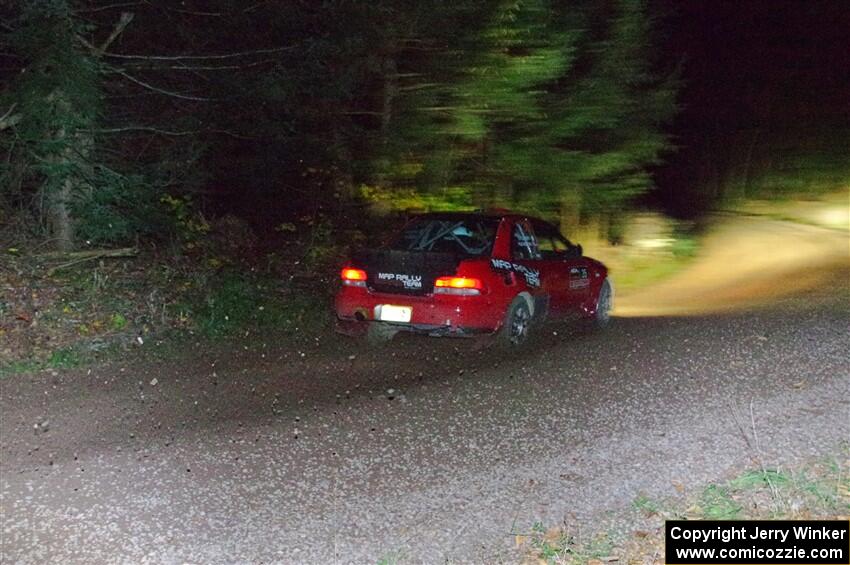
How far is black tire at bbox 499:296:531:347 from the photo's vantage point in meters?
9.81

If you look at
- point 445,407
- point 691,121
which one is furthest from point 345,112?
point 691,121

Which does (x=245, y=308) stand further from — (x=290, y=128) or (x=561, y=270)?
(x=290, y=128)

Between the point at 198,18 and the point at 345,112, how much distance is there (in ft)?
9.46

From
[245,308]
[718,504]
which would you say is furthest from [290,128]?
[718,504]

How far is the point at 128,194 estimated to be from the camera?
12.3 metres

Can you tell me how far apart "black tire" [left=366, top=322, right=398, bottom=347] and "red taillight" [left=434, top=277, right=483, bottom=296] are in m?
0.85

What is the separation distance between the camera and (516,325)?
10039 millimetres

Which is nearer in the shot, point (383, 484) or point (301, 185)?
point (383, 484)

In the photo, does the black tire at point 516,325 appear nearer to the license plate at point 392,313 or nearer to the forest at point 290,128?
the license plate at point 392,313

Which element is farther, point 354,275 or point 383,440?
point 354,275

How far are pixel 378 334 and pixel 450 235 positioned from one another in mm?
1394

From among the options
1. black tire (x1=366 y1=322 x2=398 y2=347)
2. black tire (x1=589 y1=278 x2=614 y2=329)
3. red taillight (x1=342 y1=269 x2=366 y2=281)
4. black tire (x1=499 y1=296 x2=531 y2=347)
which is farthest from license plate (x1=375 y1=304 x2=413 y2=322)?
black tire (x1=589 y1=278 x2=614 y2=329)

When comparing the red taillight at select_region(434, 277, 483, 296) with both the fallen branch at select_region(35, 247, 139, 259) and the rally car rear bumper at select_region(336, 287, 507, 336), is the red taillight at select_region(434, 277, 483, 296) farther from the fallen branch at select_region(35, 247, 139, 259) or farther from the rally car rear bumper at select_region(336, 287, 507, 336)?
the fallen branch at select_region(35, 247, 139, 259)

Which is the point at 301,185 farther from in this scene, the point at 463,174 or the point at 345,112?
the point at 463,174
